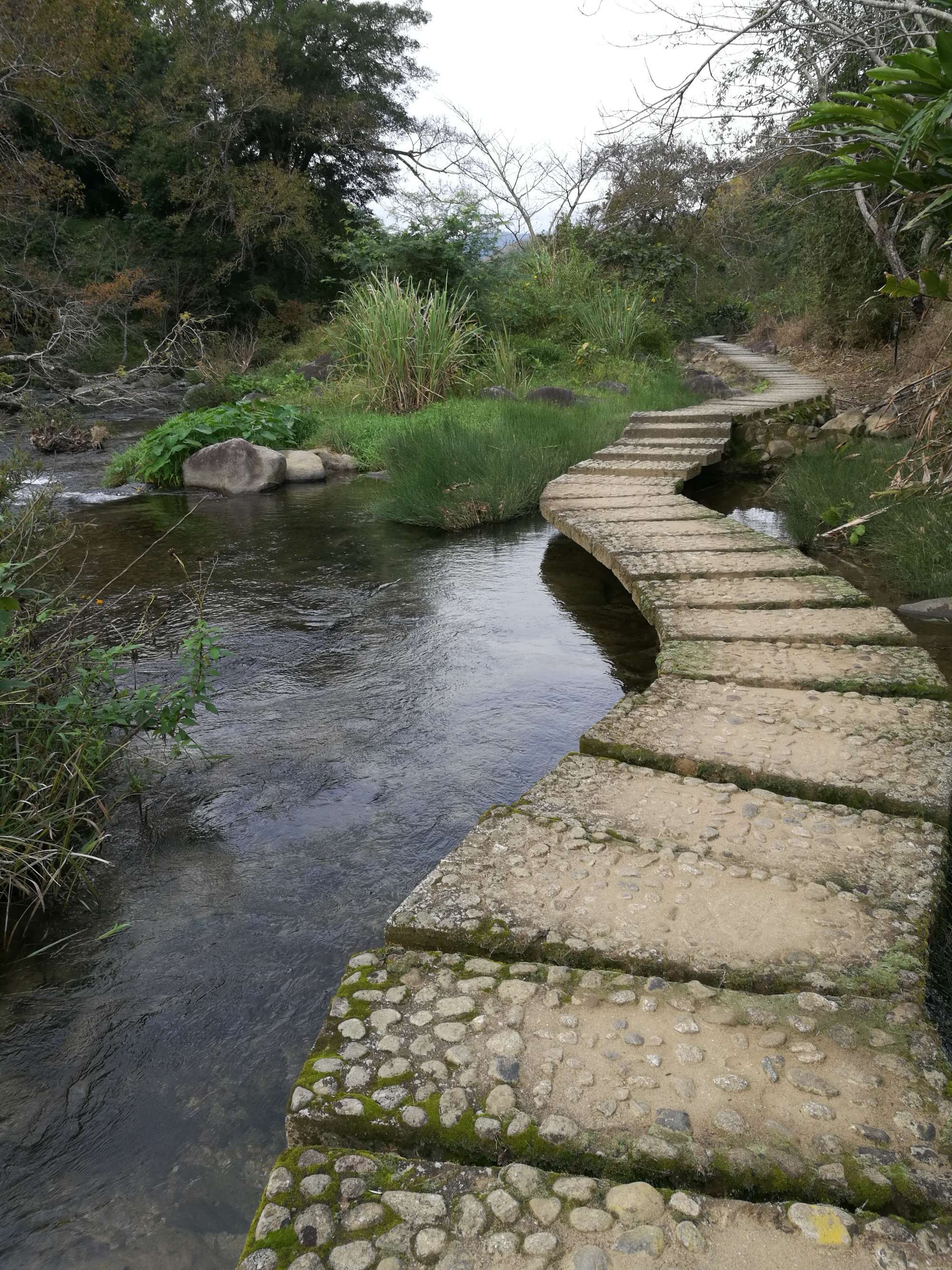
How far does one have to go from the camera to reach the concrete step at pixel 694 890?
4.40ft

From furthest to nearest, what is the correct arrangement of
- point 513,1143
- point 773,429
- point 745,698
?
1. point 773,429
2. point 745,698
3. point 513,1143

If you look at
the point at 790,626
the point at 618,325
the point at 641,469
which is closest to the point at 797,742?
the point at 790,626

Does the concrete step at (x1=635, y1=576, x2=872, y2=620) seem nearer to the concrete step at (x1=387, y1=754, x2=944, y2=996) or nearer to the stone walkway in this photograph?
the stone walkway

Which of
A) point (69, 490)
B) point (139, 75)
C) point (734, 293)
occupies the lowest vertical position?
point (69, 490)

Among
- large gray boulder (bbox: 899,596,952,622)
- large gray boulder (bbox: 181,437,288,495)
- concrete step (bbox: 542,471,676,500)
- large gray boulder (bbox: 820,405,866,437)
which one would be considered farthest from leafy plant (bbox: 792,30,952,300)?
large gray boulder (bbox: 181,437,288,495)

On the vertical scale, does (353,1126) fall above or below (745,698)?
below

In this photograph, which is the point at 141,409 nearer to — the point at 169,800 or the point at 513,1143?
the point at 169,800

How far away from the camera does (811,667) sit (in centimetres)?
244

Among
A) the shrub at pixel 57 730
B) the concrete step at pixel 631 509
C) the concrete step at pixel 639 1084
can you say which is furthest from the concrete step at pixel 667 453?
the concrete step at pixel 639 1084

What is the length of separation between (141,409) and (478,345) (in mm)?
6061

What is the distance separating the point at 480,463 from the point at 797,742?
4147 millimetres

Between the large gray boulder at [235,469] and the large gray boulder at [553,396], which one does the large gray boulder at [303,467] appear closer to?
the large gray boulder at [235,469]

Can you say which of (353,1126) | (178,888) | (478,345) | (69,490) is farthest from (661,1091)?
(478,345)

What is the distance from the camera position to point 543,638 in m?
3.62
